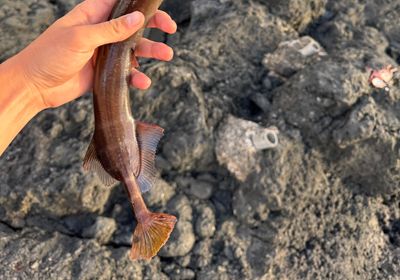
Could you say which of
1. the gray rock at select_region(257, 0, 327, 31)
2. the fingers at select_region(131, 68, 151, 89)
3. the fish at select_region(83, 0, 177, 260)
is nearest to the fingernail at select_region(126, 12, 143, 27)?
the fish at select_region(83, 0, 177, 260)

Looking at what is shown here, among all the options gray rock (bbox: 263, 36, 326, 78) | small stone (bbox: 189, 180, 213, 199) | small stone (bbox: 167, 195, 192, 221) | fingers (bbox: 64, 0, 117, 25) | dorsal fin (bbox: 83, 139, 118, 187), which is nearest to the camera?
dorsal fin (bbox: 83, 139, 118, 187)

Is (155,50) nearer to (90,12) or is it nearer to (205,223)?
(90,12)

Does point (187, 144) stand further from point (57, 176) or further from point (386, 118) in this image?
point (386, 118)

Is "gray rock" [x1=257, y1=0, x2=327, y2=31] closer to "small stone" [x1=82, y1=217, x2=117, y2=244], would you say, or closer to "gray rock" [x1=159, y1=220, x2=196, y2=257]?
"gray rock" [x1=159, y1=220, x2=196, y2=257]

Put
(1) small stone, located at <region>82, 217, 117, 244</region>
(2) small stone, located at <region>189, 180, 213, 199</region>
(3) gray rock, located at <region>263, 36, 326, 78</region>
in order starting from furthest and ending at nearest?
1. (3) gray rock, located at <region>263, 36, 326, 78</region>
2. (2) small stone, located at <region>189, 180, 213, 199</region>
3. (1) small stone, located at <region>82, 217, 117, 244</region>

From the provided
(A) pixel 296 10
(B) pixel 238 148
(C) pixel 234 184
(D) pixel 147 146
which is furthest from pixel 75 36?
(A) pixel 296 10

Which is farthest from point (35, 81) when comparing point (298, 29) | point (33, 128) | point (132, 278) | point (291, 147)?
point (298, 29)
